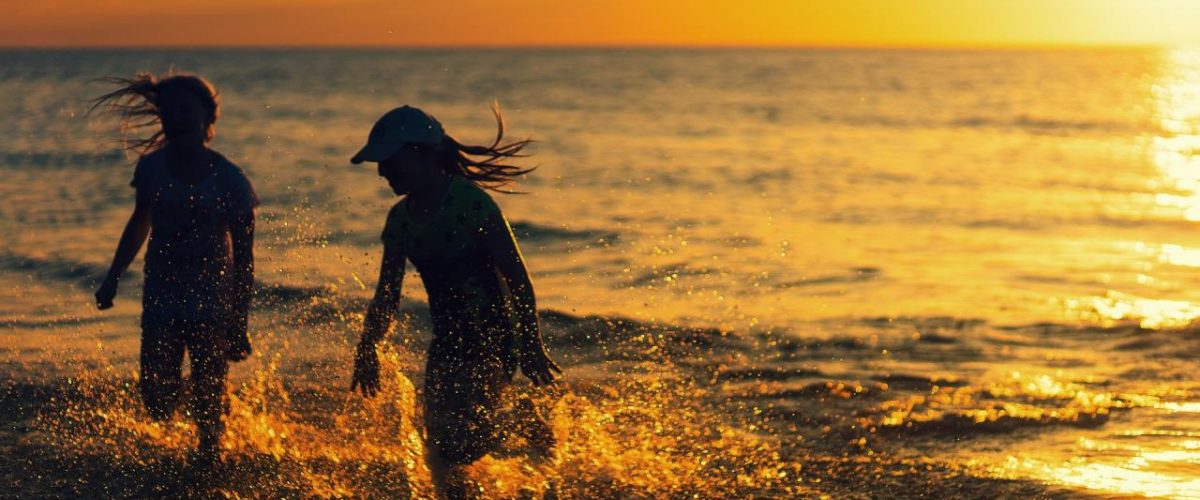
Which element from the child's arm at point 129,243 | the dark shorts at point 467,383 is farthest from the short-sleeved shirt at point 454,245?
the child's arm at point 129,243

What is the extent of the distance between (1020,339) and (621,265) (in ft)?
15.2

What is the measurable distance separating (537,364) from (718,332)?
524cm

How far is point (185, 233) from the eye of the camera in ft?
17.7

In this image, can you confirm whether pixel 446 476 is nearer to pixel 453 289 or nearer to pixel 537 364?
pixel 537 364

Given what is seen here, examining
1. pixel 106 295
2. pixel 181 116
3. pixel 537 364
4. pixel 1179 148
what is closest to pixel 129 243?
pixel 106 295

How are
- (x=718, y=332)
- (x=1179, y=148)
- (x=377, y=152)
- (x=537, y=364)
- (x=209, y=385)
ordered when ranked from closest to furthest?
(x=377, y=152), (x=537, y=364), (x=209, y=385), (x=718, y=332), (x=1179, y=148)

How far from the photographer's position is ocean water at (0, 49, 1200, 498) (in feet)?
19.9

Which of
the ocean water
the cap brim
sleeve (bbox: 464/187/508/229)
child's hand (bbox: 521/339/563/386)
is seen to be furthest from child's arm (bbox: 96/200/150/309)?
child's hand (bbox: 521/339/563/386)

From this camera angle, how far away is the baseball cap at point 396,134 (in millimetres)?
4750

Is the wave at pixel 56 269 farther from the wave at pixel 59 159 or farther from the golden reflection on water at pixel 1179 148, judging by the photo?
the golden reflection on water at pixel 1179 148

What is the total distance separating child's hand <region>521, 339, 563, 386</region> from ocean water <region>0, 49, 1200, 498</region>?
0.83 m

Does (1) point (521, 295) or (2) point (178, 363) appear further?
(2) point (178, 363)

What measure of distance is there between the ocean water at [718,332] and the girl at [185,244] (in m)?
0.59

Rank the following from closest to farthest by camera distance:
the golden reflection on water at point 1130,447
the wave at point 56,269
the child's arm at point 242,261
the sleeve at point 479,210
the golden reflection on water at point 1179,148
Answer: the sleeve at point 479,210
the child's arm at point 242,261
the golden reflection on water at point 1130,447
the wave at point 56,269
the golden reflection on water at point 1179,148
